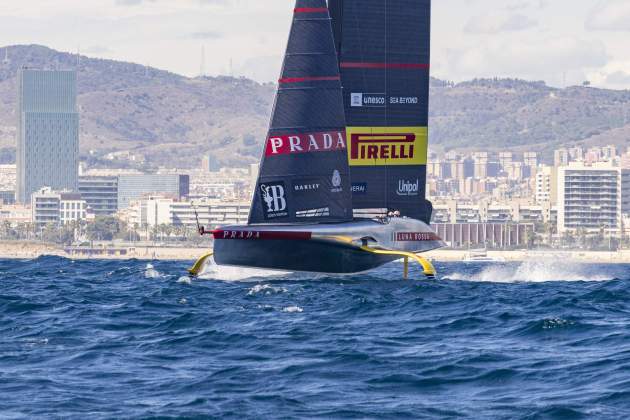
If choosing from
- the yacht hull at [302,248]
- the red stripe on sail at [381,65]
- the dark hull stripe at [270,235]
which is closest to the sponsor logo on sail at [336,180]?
the yacht hull at [302,248]

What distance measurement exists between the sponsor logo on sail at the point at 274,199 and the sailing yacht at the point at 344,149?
0.03m

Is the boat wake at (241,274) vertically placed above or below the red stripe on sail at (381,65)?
below

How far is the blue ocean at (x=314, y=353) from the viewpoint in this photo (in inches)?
824

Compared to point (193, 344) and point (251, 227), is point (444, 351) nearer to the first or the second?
point (193, 344)

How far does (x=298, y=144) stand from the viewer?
141ft

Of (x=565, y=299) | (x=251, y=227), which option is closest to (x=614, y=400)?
(x=565, y=299)

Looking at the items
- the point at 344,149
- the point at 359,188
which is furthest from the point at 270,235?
the point at 359,188

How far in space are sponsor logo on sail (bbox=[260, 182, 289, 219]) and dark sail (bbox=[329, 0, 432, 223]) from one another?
4.47 metres

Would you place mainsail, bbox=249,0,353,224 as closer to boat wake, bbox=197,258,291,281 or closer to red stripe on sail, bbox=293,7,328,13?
red stripe on sail, bbox=293,7,328,13

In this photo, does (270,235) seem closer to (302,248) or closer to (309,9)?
(302,248)

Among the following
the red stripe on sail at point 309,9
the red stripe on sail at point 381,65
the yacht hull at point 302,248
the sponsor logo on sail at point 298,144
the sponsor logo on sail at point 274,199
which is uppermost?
the red stripe on sail at point 309,9

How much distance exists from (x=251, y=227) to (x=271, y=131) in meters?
2.93

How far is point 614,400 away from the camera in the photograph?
2112cm

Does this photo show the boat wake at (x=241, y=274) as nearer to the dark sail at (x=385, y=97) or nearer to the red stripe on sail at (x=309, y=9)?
the dark sail at (x=385, y=97)
